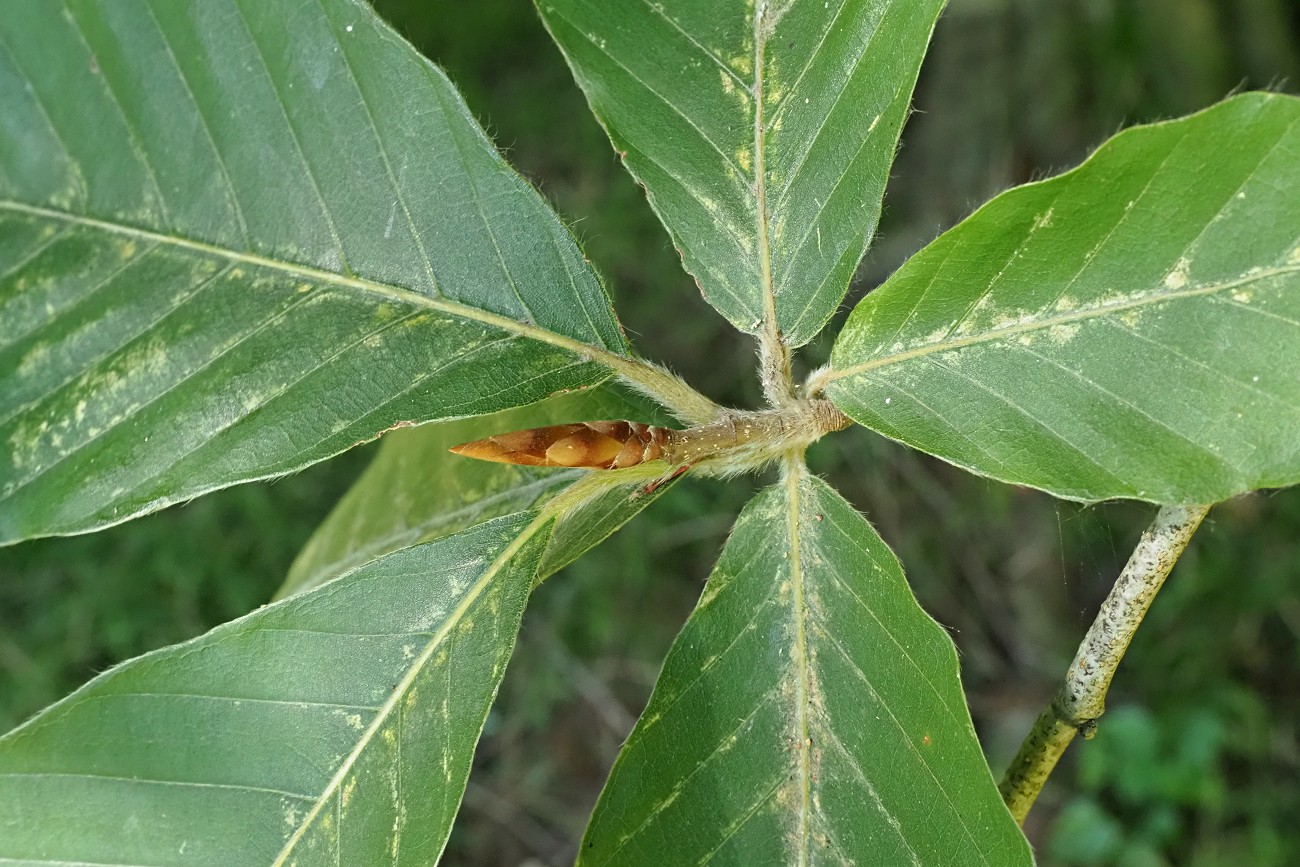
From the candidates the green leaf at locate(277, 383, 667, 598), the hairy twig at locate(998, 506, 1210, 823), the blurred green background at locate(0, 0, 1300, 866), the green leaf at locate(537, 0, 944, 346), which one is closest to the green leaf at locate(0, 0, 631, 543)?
the green leaf at locate(537, 0, 944, 346)

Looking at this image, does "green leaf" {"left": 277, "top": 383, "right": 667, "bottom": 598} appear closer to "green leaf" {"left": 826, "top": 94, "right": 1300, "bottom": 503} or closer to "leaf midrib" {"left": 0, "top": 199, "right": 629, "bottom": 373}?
"leaf midrib" {"left": 0, "top": 199, "right": 629, "bottom": 373}

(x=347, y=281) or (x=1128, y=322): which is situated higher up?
(x=347, y=281)

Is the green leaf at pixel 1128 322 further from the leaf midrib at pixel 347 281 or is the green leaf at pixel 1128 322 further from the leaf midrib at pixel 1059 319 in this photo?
the leaf midrib at pixel 347 281

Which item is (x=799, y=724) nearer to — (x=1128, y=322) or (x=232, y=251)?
(x=1128, y=322)

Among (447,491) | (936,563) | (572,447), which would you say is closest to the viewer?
(572,447)

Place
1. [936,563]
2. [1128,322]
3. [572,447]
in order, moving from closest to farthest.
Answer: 1. [1128,322]
2. [572,447]
3. [936,563]

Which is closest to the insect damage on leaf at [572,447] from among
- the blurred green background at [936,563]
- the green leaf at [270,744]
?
the green leaf at [270,744]

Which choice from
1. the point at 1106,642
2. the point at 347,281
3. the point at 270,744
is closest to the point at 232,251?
the point at 347,281
